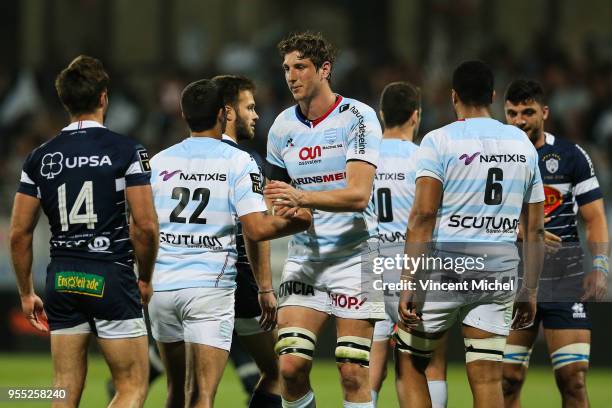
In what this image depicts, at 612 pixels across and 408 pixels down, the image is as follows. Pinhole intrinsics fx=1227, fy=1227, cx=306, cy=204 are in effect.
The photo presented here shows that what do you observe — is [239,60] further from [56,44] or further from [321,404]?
[321,404]

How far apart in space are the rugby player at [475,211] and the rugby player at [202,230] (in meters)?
0.76

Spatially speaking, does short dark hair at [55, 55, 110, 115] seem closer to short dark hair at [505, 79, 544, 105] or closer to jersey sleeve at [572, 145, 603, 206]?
short dark hair at [505, 79, 544, 105]

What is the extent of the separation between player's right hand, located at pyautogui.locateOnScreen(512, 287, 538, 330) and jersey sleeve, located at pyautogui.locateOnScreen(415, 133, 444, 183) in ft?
3.22

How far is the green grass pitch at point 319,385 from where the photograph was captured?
36.9 feet

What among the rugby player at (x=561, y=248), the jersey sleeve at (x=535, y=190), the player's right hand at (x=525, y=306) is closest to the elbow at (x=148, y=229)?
the jersey sleeve at (x=535, y=190)

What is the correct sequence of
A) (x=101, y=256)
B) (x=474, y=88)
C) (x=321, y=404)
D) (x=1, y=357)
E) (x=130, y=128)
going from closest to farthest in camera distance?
(x=101, y=256)
(x=474, y=88)
(x=321, y=404)
(x=1, y=357)
(x=130, y=128)

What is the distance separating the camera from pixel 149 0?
20.6 m

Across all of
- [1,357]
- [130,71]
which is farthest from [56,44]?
[1,357]

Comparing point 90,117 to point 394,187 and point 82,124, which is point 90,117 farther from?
point 394,187

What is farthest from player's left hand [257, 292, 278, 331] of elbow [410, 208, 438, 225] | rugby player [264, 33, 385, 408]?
elbow [410, 208, 438, 225]

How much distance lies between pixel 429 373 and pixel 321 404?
2.65 meters

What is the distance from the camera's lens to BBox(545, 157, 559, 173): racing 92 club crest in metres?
8.70

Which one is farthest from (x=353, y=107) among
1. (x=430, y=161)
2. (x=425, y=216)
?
(x=425, y=216)

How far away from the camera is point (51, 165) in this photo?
6746mm
